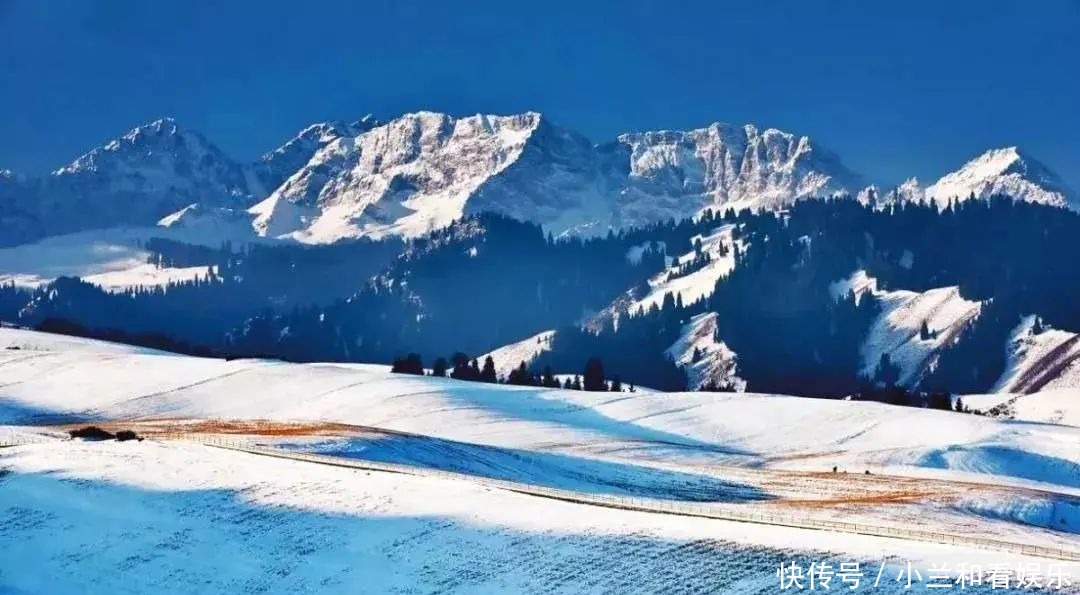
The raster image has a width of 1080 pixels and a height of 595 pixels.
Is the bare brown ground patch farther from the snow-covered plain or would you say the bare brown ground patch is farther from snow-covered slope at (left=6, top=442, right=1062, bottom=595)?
snow-covered slope at (left=6, top=442, right=1062, bottom=595)

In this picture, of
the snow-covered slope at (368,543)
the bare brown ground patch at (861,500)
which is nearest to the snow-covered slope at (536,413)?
the bare brown ground patch at (861,500)

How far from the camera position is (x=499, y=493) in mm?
68812

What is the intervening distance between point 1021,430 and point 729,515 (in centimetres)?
8147

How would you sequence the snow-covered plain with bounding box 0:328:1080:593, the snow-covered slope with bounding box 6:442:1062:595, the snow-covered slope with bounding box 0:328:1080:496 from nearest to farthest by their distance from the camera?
1. the snow-covered slope with bounding box 6:442:1062:595
2. the snow-covered plain with bounding box 0:328:1080:593
3. the snow-covered slope with bounding box 0:328:1080:496

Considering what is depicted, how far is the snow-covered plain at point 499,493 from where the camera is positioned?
54406mm

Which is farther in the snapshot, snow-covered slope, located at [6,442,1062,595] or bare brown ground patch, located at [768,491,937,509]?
bare brown ground patch, located at [768,491,937,509]

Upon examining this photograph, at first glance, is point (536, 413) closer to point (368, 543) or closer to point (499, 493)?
point (499, 493)

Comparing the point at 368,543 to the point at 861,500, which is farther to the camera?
the point at 861,500

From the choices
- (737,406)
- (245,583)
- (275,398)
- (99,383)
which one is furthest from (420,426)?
(245,583)

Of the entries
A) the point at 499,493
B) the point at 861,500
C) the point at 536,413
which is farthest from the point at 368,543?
the point at 536,413

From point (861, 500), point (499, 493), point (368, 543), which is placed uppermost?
point (499, 493)

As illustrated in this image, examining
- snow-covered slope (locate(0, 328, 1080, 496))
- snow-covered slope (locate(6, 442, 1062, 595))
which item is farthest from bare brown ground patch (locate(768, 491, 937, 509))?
snow-covered slope (locate(0, 328, 1080, 496))

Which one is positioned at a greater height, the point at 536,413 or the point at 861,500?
the point at 536,413

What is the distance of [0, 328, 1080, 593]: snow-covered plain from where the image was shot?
178 ft
